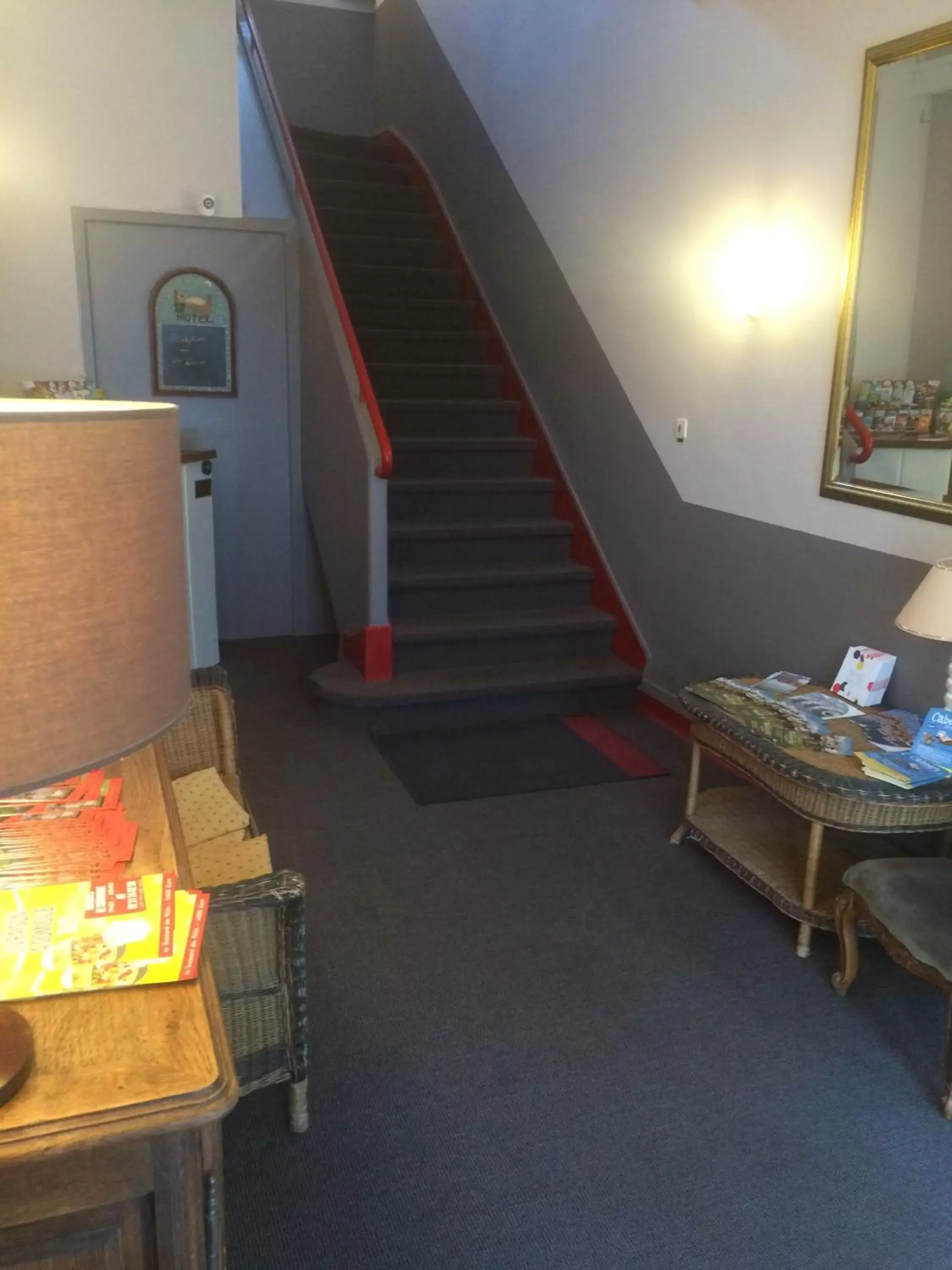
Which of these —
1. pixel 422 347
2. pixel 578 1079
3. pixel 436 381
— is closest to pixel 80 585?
pixel 578 1079

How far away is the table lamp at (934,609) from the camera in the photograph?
266cm

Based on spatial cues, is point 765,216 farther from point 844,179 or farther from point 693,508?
point 693,508

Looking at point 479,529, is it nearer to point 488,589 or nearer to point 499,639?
point 488,589

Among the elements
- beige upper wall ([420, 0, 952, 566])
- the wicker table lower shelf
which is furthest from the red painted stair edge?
the wicker table lower shelf

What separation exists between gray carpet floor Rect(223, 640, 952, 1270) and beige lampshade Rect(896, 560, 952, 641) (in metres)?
0.92

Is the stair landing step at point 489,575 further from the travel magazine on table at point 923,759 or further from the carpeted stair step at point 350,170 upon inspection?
the carpeted stair step at point 350,170

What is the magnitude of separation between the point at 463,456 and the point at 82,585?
15.2 feet

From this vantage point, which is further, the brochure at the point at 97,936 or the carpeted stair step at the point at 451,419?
the carpeted stair step at the point at 451,419

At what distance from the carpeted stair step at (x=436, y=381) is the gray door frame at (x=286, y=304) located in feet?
1.62

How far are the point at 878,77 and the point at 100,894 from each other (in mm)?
3198

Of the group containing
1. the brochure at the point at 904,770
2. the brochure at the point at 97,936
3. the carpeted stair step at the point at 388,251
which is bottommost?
the brochure at the point at 904,770

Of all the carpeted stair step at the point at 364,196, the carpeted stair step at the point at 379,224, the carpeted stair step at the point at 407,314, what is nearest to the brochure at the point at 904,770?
the carpeted stair step at the point at 407,314

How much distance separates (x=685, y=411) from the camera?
4.19 m

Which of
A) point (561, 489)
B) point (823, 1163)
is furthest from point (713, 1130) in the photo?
point (561, 489)
